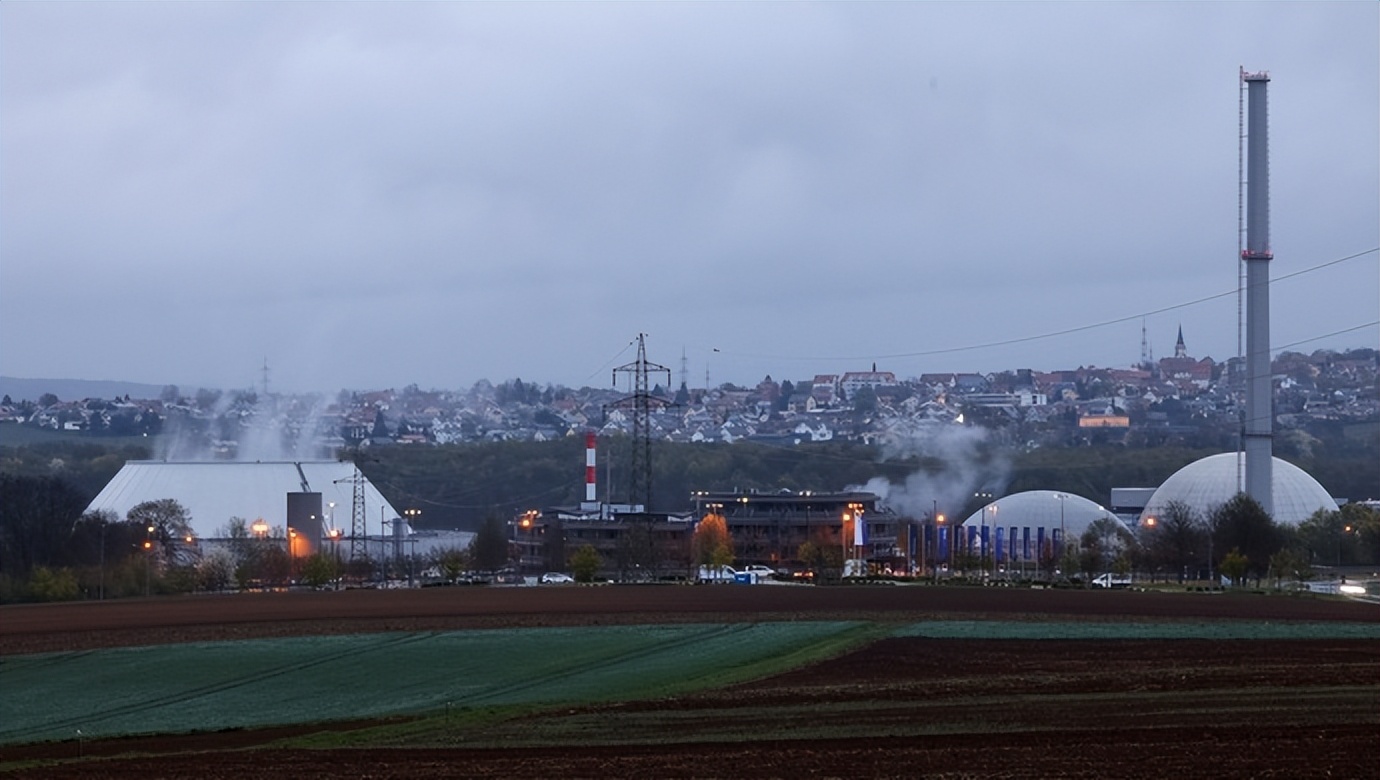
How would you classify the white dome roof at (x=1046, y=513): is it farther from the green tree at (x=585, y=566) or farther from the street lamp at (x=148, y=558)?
the street lamp at (x=148, y=558)

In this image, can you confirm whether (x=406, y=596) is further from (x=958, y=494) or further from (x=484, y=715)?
(x=958, y=494)

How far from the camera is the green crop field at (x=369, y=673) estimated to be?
33562mm

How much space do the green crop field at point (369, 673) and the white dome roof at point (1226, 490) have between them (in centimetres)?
6852

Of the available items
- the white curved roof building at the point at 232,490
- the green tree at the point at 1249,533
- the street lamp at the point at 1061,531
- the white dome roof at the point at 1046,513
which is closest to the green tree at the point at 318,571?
the white curved roof building at the point at 232,490

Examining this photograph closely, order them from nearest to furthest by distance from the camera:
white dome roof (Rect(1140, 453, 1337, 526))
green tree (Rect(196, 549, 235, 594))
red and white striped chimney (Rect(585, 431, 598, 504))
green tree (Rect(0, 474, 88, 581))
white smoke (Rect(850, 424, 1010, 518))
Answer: green tree (Rect(196, 549, 235, 594)), green tree (Rect(0, 474, 88, 581)), white dome roof (Rect(1140, 453, 1337, 526)), red and white striped chimney (Rect(585, 431, 598, 504)), white smoke (Rect(850, 424, 1010, 518))

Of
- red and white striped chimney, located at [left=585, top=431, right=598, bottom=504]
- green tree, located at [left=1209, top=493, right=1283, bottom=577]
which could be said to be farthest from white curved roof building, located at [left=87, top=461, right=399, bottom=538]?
green tree, located at [left=1209, top=493, right=1283, bottom=577]

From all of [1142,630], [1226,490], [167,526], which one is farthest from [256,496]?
[1142,630]

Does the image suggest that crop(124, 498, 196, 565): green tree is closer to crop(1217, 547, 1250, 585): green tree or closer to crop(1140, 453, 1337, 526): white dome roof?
crop(1217, 547, 1250, 585): green tree

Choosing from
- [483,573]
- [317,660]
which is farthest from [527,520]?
[317,660]

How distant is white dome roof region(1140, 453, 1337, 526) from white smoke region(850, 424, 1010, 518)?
76.8 ft

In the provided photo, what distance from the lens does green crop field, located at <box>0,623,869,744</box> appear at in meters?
33.6

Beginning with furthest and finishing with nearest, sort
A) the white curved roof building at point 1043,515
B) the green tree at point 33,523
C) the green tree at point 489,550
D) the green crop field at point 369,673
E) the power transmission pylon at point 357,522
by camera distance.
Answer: the white curved roof building at point 1043,515 < the green tree at point 489,550 < the power transmission pylon at point 357,522 < the green tree at point 33,523 < the green crop field at point 369,673

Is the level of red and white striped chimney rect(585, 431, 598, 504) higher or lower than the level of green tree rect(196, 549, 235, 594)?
higher

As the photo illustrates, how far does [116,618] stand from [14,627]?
4174 mm
